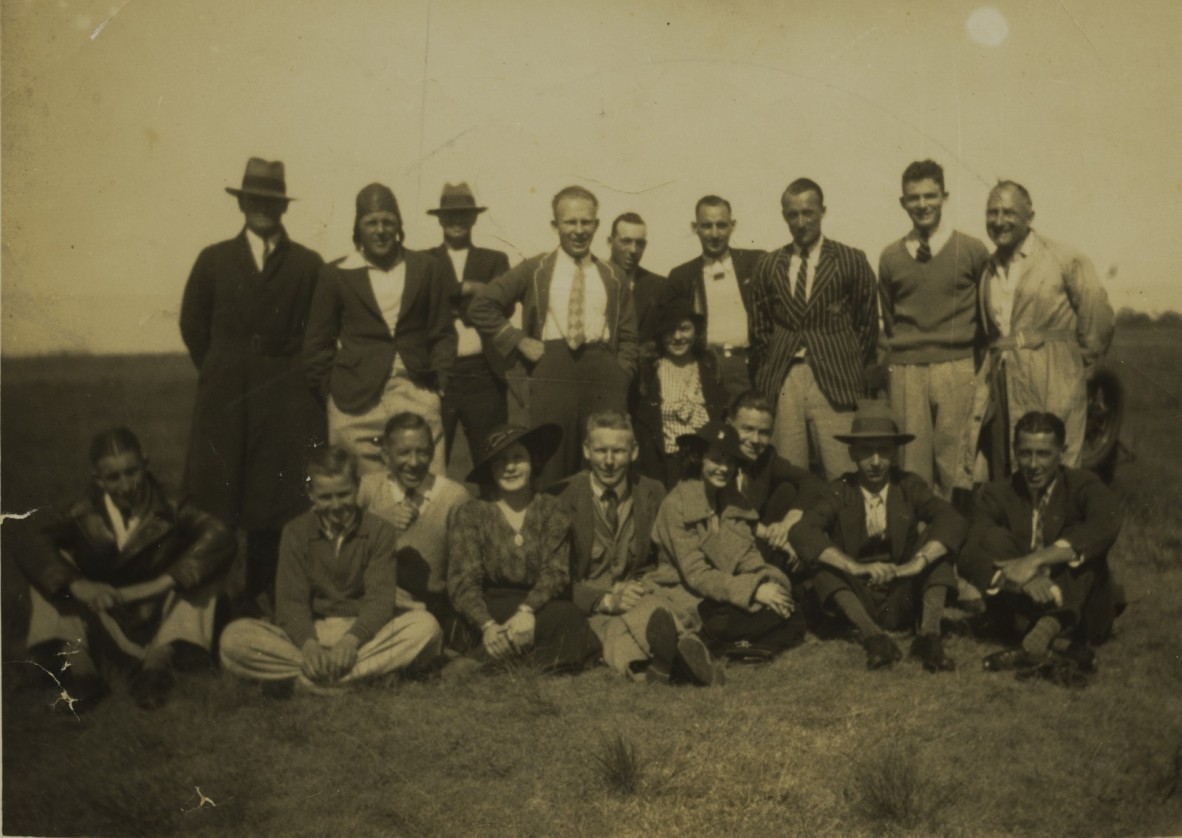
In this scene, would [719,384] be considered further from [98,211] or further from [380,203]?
[98,211]

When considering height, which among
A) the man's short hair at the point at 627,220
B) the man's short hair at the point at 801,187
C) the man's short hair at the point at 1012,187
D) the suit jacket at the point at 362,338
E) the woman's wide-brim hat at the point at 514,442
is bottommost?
the woman's wide-brim hat at the point at 514,442

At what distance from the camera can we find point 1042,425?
211 inches

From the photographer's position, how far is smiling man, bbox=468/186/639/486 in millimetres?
5555

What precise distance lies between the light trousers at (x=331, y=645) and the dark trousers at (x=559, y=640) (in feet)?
0.82

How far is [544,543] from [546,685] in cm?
59

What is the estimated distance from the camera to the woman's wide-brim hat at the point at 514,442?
5.26 metres

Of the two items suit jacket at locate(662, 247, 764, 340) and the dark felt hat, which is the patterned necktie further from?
the dark felt hat

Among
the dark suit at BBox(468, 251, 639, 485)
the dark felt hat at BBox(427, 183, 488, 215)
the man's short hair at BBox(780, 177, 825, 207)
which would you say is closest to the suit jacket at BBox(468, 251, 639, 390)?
the dark suit at BBox(468, 251, 639, 485)

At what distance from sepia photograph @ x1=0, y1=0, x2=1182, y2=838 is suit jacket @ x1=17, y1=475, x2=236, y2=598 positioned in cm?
2

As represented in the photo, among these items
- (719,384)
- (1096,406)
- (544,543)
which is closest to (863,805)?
(544,543)

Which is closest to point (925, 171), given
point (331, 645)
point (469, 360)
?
point (469, 360)

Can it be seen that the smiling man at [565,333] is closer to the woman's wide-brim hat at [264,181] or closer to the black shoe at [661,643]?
the black shoe at [661,643]

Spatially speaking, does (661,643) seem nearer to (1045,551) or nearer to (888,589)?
(888,589)

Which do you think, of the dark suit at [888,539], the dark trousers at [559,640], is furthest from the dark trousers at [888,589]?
the dark trousers at [559,640]
